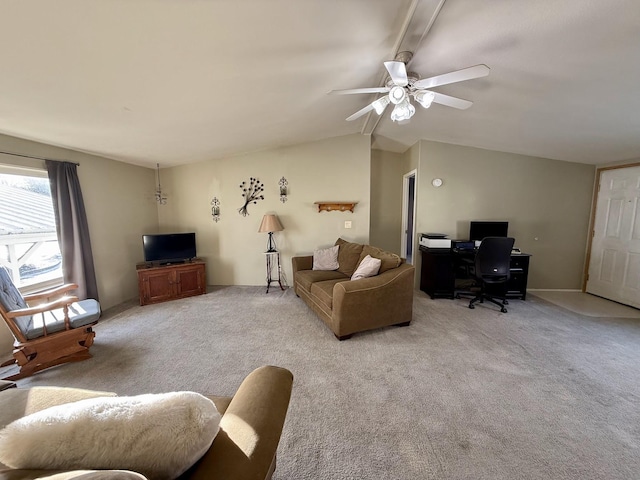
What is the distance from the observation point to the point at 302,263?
4.08 metres

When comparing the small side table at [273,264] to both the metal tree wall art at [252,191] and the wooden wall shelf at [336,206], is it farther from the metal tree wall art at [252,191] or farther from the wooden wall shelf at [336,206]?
the wooden wall shelf at [336,206]

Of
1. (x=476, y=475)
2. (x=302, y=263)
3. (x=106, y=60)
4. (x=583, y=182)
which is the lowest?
(x=476, y=475)

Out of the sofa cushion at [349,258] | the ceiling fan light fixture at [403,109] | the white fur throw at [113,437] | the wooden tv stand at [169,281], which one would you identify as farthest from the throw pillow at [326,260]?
the white fur throw at [113,437]

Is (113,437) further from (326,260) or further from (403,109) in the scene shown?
(326,260)

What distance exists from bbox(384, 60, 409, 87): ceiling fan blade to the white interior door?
13.7 feet

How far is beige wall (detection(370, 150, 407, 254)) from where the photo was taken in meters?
5.54

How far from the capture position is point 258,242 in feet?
15.2

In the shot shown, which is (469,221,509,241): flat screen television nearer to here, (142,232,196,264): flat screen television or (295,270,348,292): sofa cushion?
(295,270,348,292): sofa cushion

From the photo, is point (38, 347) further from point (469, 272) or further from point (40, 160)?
point (469, 272)

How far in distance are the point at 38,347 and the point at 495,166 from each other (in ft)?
20.2

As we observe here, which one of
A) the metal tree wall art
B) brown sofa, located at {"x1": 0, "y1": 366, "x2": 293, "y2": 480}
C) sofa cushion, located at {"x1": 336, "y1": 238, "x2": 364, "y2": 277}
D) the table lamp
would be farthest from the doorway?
brown sofa, located at {"x1": 0, "y1": 366, "x2": 293, "y2": 480}

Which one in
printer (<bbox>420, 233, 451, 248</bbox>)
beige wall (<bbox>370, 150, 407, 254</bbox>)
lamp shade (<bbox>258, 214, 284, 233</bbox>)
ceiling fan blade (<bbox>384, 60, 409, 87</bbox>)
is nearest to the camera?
ceiling fan blade (<bbox>384, 60, 409, 87</bbox>)

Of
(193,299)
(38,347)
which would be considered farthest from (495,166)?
(38,347)

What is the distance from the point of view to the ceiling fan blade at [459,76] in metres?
1.67
